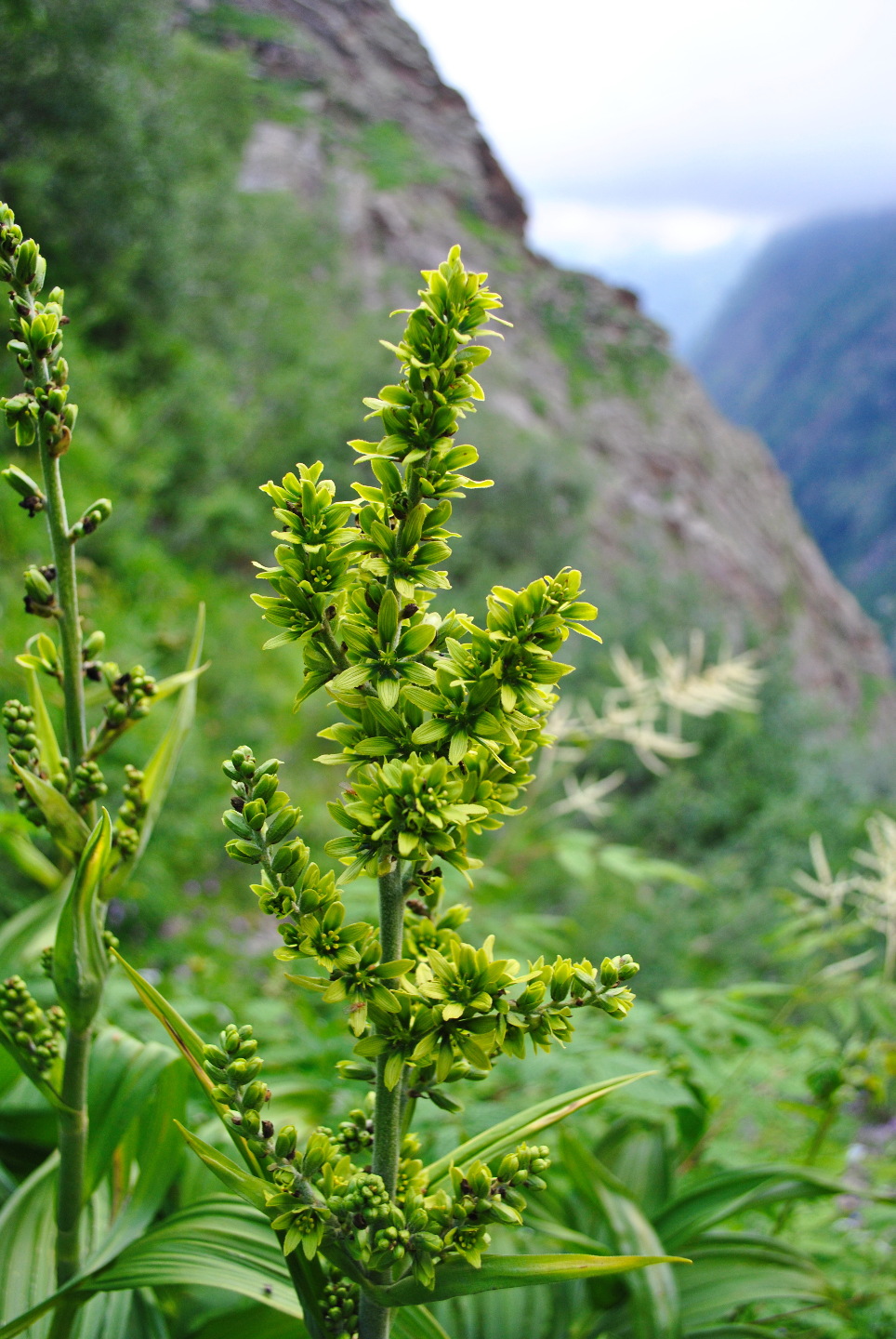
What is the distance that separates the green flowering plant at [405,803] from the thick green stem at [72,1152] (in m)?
0.35

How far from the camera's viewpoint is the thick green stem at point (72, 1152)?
1.18 meters

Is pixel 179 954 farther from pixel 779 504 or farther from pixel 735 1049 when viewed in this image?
pixel 779 504

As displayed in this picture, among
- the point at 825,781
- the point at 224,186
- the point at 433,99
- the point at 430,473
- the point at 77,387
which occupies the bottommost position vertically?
the point at 825,781

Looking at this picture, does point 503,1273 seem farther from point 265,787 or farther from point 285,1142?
point 265,787

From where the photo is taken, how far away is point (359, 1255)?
903 mm

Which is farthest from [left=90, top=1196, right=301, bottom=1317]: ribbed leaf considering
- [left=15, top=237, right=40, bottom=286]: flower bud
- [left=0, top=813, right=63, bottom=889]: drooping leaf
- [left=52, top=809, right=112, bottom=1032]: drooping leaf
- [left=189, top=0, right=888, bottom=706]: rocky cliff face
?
[left=189, top=0, right=888, bottom=706]: rocky cliff face

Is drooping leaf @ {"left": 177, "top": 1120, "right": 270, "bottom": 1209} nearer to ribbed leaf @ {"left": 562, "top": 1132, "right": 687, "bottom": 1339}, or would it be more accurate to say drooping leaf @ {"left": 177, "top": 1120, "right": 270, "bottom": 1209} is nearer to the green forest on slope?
the green forest on slope

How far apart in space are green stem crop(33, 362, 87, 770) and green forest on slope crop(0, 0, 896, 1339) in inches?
4.7

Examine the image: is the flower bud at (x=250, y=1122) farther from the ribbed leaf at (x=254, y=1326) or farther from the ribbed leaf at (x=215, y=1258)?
the ribbed leaf at (x=254, y=1326)

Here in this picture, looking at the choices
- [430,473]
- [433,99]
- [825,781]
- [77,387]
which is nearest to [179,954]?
[430,473]

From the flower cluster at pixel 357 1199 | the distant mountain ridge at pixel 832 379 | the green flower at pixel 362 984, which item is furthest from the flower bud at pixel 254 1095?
the distant mountain ridge at pixel 832 379

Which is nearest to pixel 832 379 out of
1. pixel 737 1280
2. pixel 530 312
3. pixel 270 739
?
pixel 530 312

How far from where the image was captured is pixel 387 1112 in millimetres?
966

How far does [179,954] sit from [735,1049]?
154 inches
